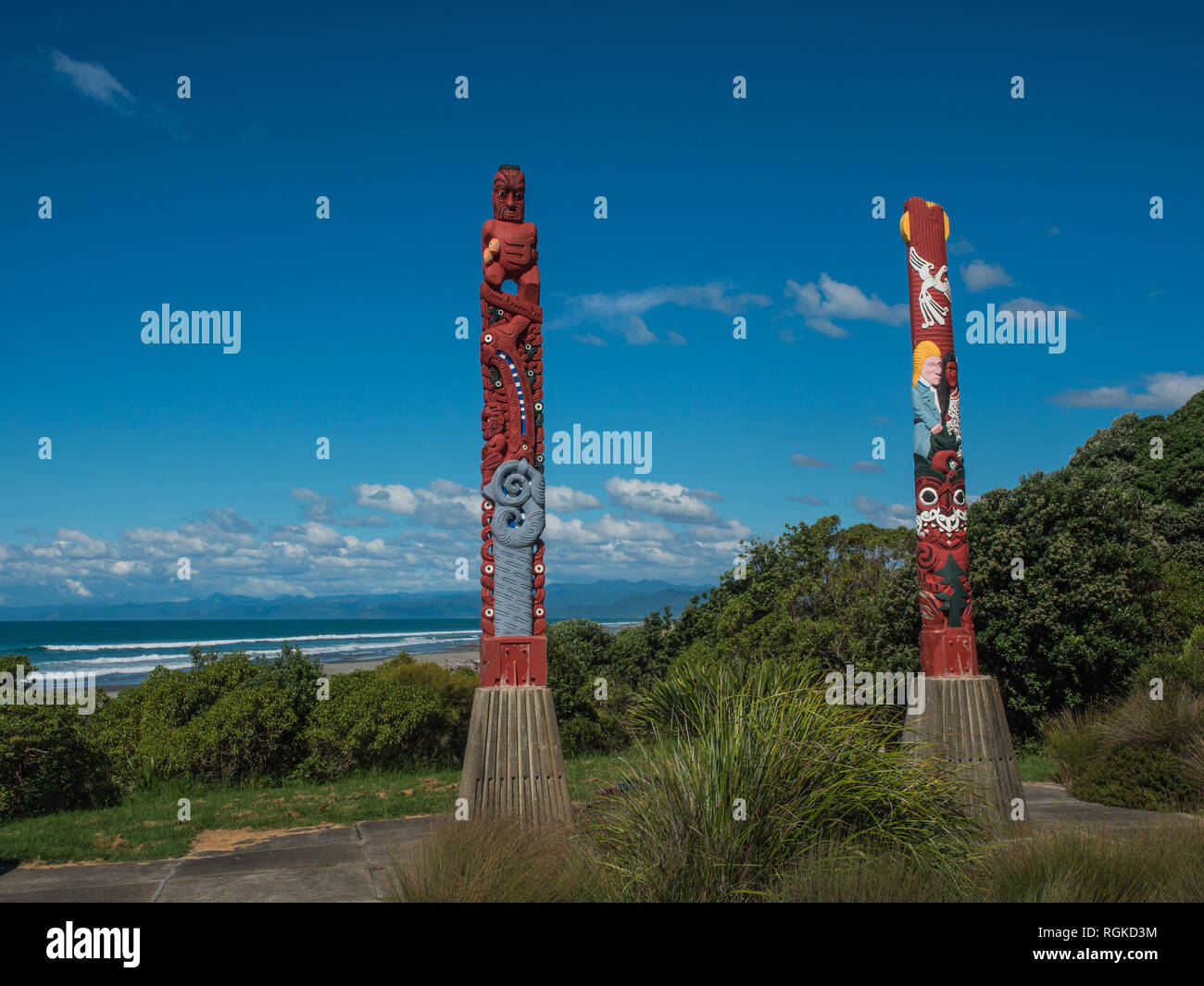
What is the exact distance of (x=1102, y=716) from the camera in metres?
11.3

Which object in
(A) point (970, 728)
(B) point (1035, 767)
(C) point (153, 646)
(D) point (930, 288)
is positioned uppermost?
(D) point (930, 288)

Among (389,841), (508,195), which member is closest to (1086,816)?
(389,841)

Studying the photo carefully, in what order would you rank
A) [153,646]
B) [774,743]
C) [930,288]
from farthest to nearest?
[153,646] < [930,288] < [774,743]

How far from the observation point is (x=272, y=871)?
6512 millimetres

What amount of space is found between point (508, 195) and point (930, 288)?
419 cm

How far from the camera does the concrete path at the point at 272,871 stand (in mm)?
5906

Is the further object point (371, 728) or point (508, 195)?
point (371, 728)

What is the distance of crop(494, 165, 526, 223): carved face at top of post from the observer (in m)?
7.85

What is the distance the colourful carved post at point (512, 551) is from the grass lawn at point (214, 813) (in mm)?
634

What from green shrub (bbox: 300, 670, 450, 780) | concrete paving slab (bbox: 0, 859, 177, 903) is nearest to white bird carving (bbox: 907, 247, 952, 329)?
green shrub (bbox: 300, 670, 450, 780)

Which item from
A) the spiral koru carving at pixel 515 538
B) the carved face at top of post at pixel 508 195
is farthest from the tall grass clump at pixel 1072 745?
the carved face at top of post at pixel 508 195

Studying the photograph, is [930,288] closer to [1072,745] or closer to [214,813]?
[1072,745]

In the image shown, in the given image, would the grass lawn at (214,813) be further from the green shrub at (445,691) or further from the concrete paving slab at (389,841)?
the green shrub at (445,691)
